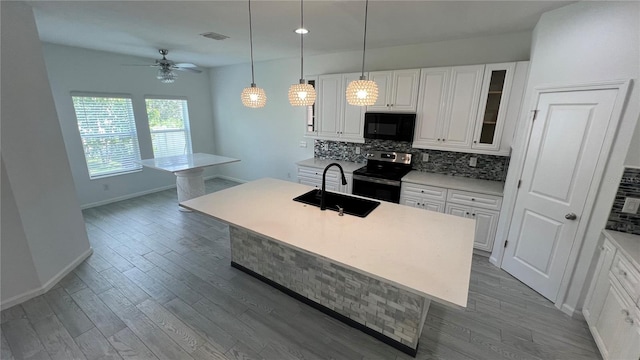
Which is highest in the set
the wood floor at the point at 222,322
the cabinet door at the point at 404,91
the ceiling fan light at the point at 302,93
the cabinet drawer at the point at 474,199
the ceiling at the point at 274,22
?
the ceiling at the point at 274,22

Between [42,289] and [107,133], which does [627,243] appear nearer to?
[42,289]

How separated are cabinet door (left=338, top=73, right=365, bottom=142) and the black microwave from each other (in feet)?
0.48

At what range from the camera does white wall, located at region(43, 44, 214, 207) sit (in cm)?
398

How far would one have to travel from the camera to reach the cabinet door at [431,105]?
10.4 feet

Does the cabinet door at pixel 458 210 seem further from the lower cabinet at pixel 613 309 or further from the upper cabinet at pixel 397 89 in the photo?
the upper cabinet at pixel 397 89

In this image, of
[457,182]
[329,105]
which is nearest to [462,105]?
[457,182]

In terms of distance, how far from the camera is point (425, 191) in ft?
10.6

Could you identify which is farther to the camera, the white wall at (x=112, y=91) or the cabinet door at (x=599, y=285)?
the white wall at (x=112, y=91)

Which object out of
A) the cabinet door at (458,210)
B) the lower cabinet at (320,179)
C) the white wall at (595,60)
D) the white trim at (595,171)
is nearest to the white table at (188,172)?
the lower cabinet at (320,179)

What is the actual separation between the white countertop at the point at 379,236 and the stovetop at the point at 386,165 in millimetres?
1361

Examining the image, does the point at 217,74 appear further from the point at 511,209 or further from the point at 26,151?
the point at 511,209

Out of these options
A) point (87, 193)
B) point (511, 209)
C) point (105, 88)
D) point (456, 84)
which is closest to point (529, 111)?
point (456, 84)

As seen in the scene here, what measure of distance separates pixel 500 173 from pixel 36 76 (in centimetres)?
519

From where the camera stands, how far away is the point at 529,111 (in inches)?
100.0
